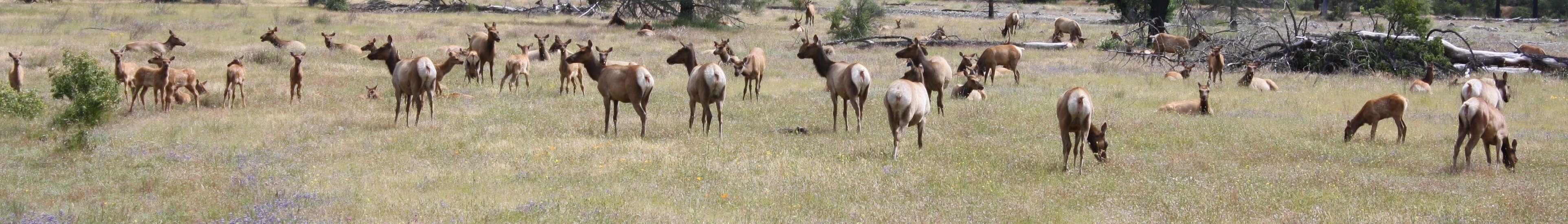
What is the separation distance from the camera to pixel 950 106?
16.8 meters

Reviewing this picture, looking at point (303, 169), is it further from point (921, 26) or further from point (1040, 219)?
point (921, 26)

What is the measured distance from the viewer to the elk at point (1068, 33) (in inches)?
1303

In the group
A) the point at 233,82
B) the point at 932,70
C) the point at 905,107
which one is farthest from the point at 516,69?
the point at 905,107

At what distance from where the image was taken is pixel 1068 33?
36.6m

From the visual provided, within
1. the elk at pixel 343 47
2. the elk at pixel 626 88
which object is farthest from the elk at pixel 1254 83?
the elk at pixel 343 47

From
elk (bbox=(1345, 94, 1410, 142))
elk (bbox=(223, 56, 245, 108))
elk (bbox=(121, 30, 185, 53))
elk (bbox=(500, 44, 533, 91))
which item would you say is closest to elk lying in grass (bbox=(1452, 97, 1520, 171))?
elk (bbox=(1345, 94, 1410, 142))

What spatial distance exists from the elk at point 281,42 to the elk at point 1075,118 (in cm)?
1961

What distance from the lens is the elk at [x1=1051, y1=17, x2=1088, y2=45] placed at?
109 ft

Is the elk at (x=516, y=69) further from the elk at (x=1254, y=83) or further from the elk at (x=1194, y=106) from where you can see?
the elk at (x=1254, y=83)

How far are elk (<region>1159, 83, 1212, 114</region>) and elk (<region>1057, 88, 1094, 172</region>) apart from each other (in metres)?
5.91

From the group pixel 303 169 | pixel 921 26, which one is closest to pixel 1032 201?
pixel 303 169

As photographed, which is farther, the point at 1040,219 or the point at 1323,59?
the point at 1323,59

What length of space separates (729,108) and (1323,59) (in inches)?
522

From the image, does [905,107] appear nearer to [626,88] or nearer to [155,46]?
[626,88]
